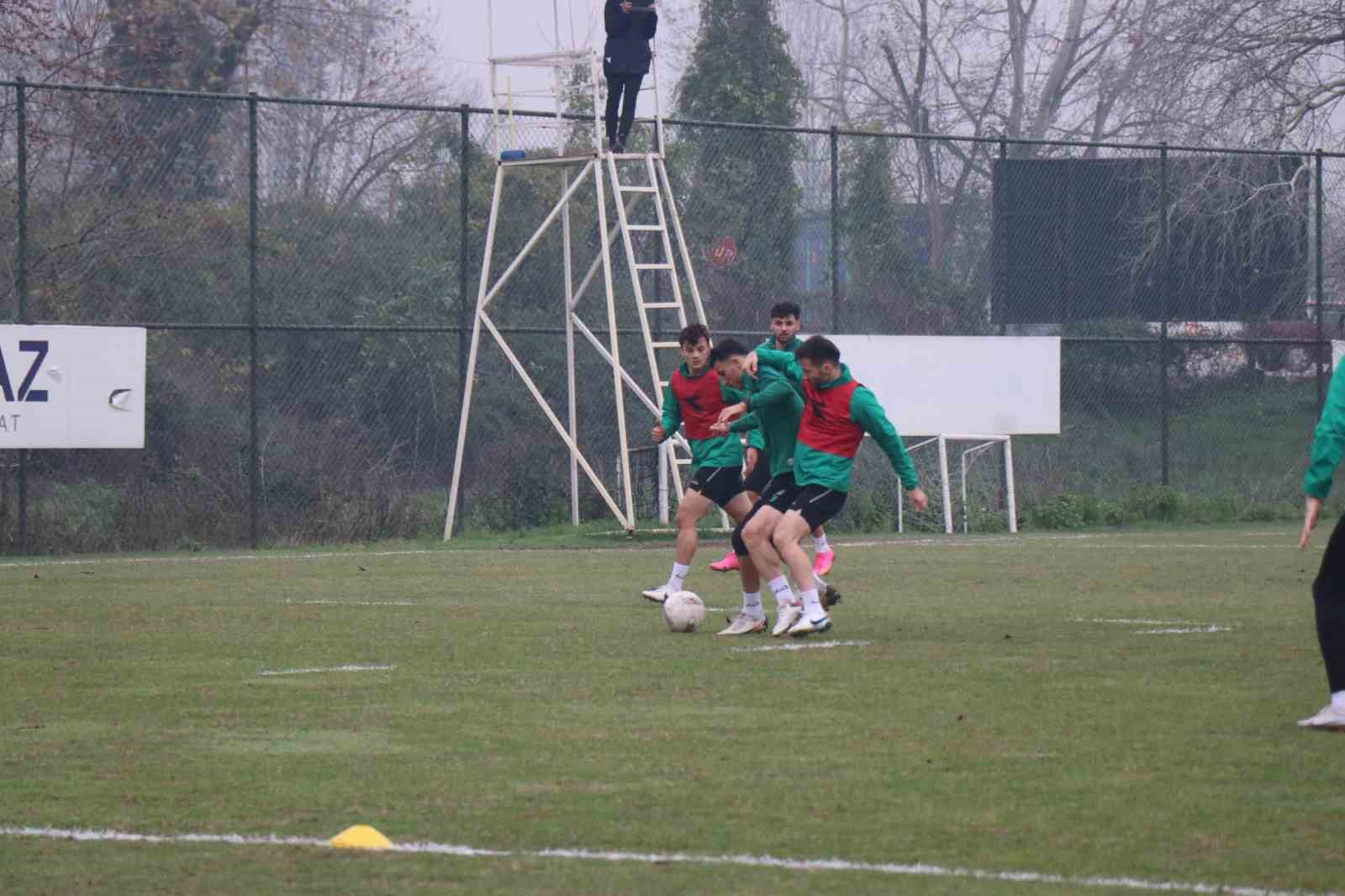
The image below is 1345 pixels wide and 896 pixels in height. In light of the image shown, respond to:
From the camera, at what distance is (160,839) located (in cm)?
631

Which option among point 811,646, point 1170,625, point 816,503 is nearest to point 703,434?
point 816,503

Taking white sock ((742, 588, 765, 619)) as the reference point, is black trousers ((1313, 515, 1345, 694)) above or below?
above

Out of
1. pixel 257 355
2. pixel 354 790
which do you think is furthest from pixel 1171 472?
pixel 354 790

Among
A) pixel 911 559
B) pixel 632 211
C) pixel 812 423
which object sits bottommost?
pixel 911 559

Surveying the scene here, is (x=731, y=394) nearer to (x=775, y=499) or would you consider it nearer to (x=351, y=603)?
(x=775, y=499)

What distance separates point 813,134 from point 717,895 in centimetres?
2032

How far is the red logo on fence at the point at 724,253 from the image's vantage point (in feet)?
83.3

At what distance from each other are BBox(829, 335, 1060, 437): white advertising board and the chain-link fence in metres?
0.95

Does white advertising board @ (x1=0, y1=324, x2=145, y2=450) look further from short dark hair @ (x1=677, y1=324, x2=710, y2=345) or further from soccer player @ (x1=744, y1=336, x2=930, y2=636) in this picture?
soccer player @ (x1=744, y1=336, x2=930, y2=636)

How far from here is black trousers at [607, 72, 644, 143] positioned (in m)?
22.1

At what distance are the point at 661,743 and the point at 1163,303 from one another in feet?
66.8

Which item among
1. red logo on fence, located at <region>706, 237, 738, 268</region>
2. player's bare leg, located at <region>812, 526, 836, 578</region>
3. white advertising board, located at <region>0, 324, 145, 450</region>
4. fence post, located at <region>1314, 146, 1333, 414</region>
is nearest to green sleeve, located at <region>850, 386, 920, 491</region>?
player's bare leg, located at <region>812, 526, 836, 578</region>

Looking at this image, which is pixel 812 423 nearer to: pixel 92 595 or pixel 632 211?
pixel 92 595

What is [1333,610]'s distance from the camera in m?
8.20
